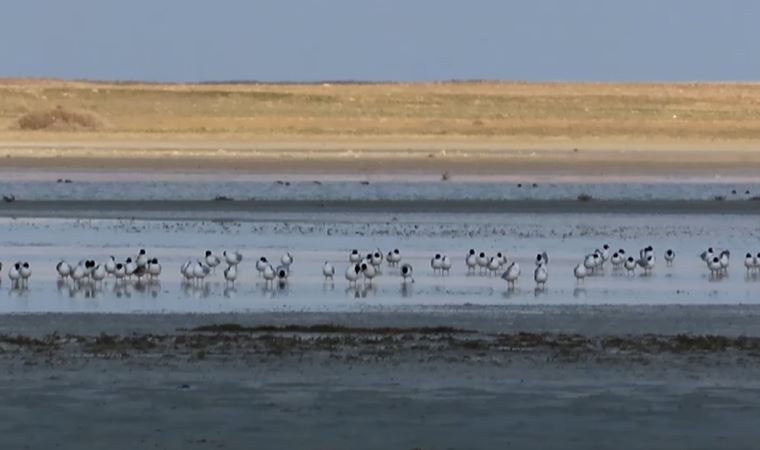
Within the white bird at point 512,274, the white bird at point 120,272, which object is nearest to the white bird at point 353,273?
the white bird at point 512,274

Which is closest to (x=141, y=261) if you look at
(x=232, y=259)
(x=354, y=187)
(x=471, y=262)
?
(x=232, y=259)

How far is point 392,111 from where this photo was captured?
242ft

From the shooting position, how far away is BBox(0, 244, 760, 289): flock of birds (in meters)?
19.0

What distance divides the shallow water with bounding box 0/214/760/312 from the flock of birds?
0.12 metres

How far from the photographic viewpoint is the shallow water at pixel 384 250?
1788 cm

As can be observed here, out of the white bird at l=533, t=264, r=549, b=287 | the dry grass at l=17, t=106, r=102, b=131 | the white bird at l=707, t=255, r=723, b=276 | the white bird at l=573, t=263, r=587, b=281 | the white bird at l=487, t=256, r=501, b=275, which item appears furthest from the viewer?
the dry grass at l=17, t=106, r=102, b=131

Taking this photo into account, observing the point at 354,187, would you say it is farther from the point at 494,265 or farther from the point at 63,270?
the point at 63,270

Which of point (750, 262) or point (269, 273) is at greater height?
point (750, 262)

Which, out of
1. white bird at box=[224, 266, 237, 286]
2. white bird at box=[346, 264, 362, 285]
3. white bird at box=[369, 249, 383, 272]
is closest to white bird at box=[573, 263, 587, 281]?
white bird at box=[369, 249, 383, 272]

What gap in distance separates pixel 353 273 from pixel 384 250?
4421mm

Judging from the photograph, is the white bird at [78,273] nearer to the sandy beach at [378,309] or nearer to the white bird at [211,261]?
the sandy beach at [378,309]

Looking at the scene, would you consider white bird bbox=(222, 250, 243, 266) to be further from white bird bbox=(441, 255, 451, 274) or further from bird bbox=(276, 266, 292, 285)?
white bird bbox=(441, 255, 451, 274)

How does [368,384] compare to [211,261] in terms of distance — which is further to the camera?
[211,261]

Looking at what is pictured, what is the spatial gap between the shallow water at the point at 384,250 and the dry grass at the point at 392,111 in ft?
98.6
